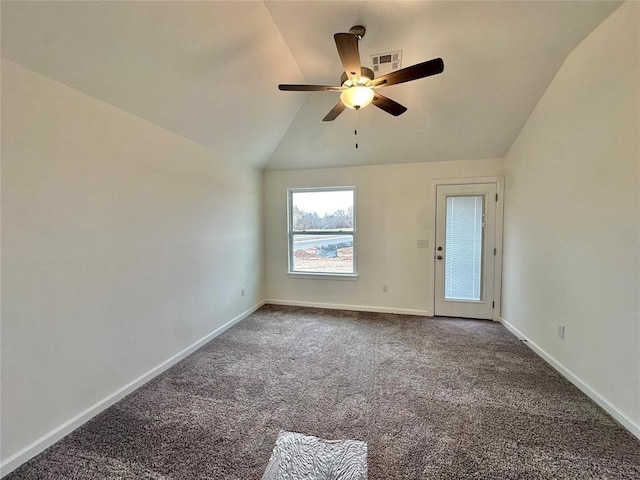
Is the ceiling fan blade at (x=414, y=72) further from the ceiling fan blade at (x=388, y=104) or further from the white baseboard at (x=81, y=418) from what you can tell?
the white baseboard at (x=81, y=418)

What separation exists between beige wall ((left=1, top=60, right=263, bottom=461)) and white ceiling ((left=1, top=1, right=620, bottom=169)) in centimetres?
24

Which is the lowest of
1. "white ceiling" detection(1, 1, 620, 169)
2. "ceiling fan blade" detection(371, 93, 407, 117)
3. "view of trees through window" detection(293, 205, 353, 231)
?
"view of trees through window" detection(293, 205, 353, 231)

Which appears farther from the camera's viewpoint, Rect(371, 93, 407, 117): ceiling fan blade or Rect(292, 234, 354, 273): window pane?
Rect(292, 234, 354, 273): window pane

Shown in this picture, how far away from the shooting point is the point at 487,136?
11.6 ft

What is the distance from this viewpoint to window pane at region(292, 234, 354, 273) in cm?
452

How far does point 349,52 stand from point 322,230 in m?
3.06

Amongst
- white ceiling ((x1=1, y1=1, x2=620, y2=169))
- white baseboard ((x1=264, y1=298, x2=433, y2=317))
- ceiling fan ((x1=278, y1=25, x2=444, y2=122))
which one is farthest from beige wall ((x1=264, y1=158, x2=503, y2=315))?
ceiling fan ((x1=278, y1=25, x2=444, y2=122))

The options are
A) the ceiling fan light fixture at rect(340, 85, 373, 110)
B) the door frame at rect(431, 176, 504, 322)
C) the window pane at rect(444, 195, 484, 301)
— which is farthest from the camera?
the window pane at rect(444, 195, 484, 301)

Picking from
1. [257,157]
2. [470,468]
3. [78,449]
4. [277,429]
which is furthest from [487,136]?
[78,449]

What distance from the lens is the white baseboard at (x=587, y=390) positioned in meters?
1.85

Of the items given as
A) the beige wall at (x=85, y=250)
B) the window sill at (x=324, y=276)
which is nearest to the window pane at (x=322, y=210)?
the window sill at (x=324, y=276)

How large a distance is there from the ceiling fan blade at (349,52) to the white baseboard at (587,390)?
3.02m

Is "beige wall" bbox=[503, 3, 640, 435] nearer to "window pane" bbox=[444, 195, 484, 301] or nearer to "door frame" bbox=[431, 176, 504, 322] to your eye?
"door frame" bbox=[431, 176, 504, 322]

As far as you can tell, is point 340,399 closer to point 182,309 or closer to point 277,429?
point 277,429
